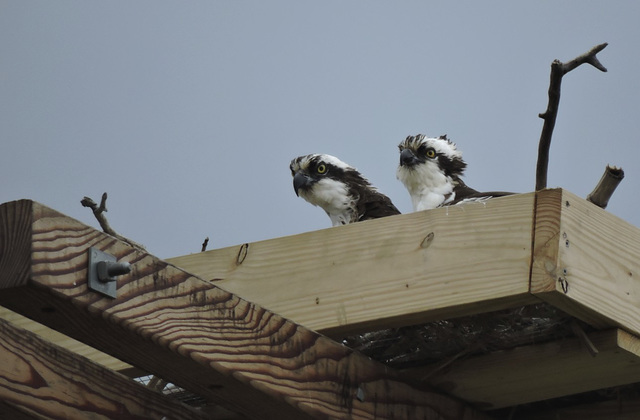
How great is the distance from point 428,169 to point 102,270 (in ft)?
13.1

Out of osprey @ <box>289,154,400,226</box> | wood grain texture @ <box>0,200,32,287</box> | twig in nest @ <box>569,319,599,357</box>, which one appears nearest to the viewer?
wood grain texture @ <box>0,200,32,287</box>

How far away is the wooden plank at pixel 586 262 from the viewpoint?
7.91ft

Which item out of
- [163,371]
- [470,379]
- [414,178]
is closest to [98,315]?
[163,371]

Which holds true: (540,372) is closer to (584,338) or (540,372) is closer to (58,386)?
(584,338)

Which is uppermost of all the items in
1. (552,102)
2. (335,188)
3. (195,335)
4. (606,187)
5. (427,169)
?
(427,169)

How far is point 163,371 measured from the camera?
227cm

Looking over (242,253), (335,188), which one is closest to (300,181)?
(335,188)

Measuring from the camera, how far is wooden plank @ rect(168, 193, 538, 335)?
2.51m

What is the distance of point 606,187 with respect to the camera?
2891 millimetres

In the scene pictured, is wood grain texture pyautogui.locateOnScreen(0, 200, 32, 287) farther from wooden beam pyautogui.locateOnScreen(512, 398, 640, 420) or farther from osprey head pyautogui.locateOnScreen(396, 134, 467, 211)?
osprey head pyautogui.locateOnScreen(396, 134, 467, 211)

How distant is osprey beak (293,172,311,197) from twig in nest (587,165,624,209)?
3136 mm

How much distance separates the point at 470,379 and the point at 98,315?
3.86 feet

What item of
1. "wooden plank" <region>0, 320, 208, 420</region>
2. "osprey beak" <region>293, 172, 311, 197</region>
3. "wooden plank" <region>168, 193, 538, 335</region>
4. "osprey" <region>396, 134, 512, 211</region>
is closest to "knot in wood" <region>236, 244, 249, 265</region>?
"wooden plank" <region>168, 193, 538, 335</region>

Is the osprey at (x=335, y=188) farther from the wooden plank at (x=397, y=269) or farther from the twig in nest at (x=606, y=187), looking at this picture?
the wooden plank at (x=397, y=269)
